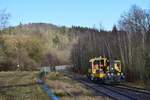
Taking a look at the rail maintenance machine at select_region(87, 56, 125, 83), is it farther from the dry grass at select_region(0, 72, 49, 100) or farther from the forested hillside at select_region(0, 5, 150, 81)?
the dry grass at select_region(0, 72, 49, 100)

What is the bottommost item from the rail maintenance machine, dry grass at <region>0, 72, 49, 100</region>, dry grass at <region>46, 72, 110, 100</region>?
dry grass at <region>46, 72, 110, 100</region>

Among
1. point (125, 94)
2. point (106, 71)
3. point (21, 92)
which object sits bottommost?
point (125, 94)

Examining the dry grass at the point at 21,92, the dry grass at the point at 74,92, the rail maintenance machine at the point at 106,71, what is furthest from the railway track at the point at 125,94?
the rail maintenance machine at the point at 106,71

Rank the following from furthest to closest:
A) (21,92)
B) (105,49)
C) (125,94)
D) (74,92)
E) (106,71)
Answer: (105,49) → (106,71) → (74,92) → (21,92) → (125,94)

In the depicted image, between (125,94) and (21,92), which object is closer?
(125,94)

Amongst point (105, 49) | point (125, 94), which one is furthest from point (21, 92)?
point (105, 49)

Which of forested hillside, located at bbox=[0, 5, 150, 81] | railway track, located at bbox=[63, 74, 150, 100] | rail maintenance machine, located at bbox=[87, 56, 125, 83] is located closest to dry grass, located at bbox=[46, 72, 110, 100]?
railway track, located at bbox=[63, 74, 150, 100]

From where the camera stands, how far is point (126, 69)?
51.6 meters

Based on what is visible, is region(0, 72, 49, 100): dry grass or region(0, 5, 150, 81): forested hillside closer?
region(0, 72, 49, 100): dry grass

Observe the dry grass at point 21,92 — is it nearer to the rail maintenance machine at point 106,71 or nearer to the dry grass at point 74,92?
the dry grass at point 74,92

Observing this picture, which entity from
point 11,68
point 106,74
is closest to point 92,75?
point 106,74

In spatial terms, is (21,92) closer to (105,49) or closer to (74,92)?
(74,92)

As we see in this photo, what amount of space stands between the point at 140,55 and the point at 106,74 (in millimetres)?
5468

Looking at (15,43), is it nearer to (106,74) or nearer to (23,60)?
(23,60)
